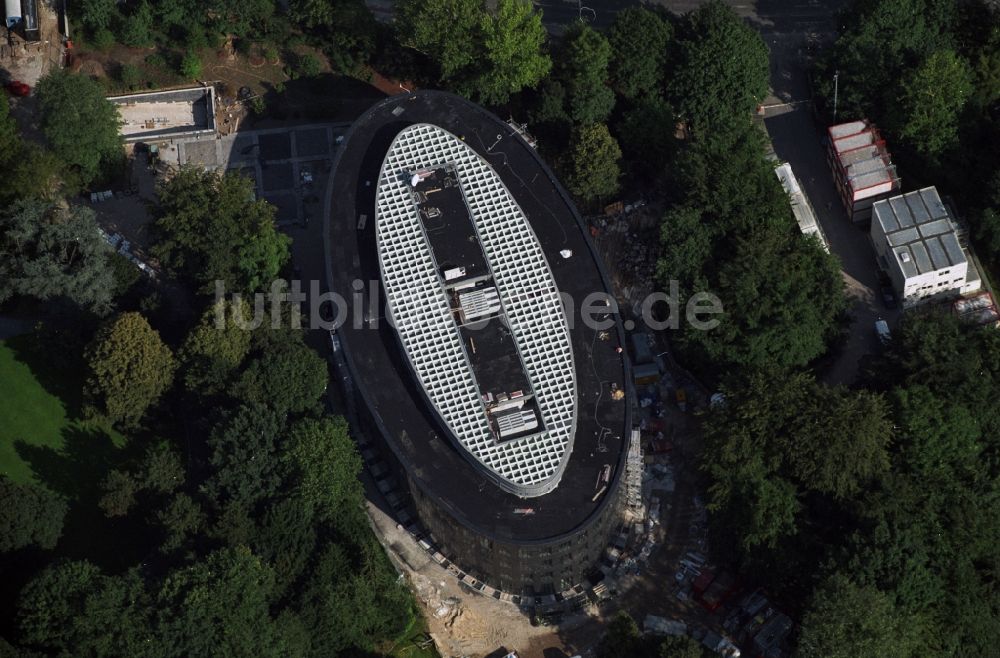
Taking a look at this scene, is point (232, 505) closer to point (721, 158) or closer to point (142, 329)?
point (142, 329)

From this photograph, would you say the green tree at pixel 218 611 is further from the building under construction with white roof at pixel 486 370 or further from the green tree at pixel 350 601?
the building under construction with white roof at pixel 486 370

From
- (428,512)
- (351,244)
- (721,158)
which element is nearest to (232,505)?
(428,512)

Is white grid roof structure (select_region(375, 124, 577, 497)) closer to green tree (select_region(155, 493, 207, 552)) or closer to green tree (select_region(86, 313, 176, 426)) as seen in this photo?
green tree (select_region(86, 313, 176, 426))

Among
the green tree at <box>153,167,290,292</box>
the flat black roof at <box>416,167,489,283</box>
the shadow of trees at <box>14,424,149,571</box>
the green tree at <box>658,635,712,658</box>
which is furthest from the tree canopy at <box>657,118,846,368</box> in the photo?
the shadow of trees at <box>14,424,149,571</box>

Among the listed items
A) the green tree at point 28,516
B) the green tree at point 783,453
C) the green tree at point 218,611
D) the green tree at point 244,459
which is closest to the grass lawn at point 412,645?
the green tree at point 218,611

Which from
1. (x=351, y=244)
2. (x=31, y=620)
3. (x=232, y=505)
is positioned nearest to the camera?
(x=31, y=620)

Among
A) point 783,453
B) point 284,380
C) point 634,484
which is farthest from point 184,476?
point 783,453
